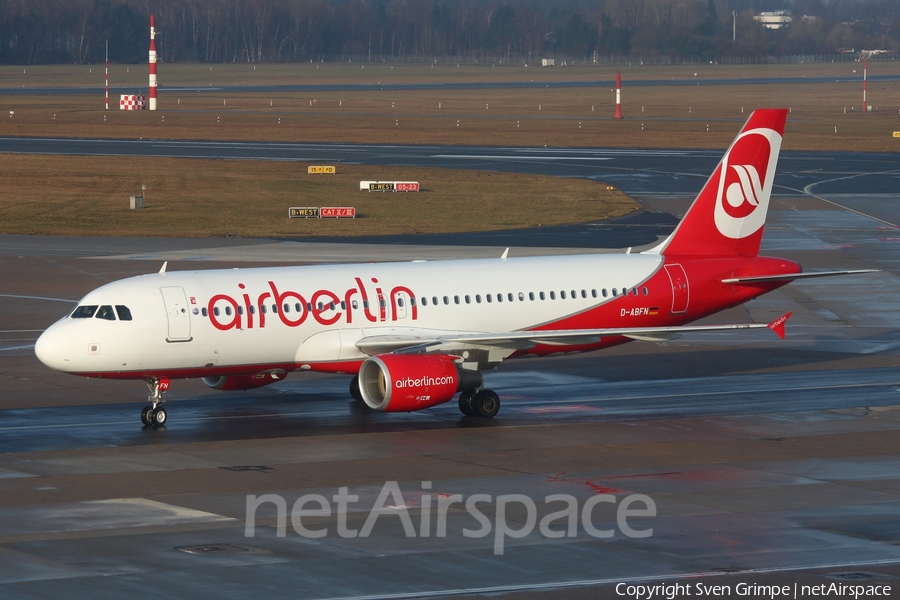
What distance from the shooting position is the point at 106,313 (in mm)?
33781

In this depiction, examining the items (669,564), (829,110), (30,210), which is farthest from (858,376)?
(829,110)

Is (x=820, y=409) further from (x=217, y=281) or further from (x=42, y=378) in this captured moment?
(x=42, y=378)

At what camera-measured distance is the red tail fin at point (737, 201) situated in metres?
41.0

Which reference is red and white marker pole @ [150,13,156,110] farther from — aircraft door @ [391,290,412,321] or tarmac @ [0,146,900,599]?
aircraft door @ [391,290,412,321]

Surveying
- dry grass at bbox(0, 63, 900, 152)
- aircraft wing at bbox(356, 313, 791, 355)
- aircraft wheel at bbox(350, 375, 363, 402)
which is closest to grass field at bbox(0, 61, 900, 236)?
dry grass at bbox(0, 63, 900, 152)

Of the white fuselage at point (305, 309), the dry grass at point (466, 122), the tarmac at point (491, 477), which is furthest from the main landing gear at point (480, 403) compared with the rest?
the dry grass at point (466, 122)

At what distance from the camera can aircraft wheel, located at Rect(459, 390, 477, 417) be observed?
35438 millimetres

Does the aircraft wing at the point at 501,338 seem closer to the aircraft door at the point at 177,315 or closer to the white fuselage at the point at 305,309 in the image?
the white fuselage at the point at 305,309

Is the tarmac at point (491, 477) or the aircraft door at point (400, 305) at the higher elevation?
the aircraft door at point (400, 305)

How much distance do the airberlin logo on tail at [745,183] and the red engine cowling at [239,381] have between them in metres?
14.5

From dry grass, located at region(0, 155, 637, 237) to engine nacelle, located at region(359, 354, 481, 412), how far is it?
42.0m

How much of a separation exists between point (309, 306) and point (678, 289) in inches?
437

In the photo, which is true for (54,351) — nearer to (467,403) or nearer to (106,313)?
(106,313)

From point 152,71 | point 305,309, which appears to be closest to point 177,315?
point 305,309
